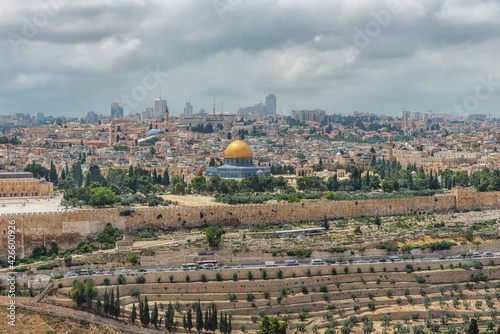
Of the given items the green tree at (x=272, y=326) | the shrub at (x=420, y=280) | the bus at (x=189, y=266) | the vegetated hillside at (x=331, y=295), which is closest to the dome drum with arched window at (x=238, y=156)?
the bus at (x=189, y=266)

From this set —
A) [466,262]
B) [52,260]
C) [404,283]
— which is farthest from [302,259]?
[52,260]

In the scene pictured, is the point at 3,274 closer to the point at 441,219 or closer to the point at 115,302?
the point at 115,302

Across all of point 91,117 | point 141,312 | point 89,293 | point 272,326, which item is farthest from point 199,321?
point 91,117

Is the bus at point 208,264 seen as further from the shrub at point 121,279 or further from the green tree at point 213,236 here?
the shrub at point 121,279

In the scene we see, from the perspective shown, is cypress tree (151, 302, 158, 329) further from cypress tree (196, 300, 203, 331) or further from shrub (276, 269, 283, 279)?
shrub (276, 269, 283, 279)

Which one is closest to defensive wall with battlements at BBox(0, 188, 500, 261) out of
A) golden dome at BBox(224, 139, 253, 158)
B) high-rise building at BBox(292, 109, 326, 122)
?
golden dome at BBox(224, 139, 253, 158)

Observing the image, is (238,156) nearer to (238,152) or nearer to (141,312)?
(238,152)
